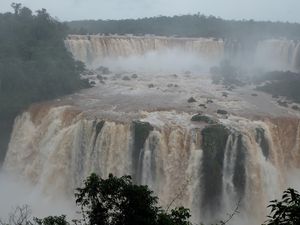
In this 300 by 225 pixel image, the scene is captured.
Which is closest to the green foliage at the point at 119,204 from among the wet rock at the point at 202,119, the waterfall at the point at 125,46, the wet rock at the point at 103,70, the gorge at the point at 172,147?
the gorge at the point at 172,147

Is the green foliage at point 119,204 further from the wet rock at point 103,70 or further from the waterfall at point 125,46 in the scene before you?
the waterfall at point 125,46

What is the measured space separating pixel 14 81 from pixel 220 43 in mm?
27763

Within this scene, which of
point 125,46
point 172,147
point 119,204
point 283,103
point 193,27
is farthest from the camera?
point 193,27

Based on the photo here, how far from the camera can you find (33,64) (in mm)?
33844

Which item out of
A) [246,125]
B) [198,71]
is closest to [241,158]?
[246,125]

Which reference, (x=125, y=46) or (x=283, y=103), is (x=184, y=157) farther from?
(x=125, y=46)

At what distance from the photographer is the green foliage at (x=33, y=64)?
30.5 metres

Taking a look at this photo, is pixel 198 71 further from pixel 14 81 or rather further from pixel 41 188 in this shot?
pixel 41 188

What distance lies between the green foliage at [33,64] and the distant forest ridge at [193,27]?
62.9 feet

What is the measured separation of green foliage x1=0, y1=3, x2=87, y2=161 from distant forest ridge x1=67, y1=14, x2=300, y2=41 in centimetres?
1916

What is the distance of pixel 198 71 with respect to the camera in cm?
4678

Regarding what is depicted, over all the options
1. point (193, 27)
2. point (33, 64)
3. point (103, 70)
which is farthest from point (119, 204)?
point (193, 27)

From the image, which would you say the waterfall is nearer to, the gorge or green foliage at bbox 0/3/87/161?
green foliage at bbox 0/3/87/161

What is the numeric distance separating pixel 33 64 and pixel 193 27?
1620 inches
